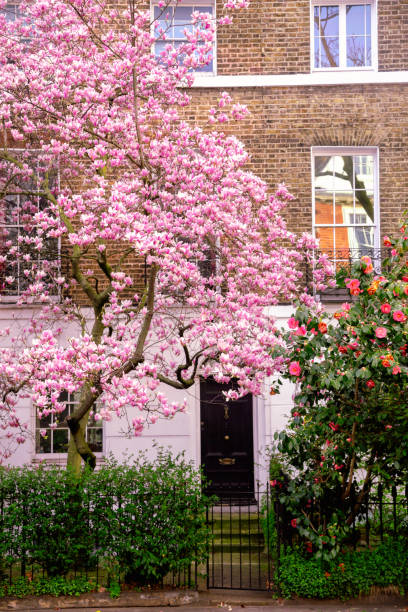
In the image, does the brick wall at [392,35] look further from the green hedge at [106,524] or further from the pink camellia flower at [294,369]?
the green hedge at [106,524]

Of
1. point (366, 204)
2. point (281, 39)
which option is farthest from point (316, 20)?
point (366, 204)

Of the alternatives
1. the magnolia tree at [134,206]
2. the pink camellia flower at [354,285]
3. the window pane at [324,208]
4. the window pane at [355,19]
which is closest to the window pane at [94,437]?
the magnolia tree at [134,206]

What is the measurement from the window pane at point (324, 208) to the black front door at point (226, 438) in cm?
372

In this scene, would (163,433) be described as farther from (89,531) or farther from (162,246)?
(162,246)

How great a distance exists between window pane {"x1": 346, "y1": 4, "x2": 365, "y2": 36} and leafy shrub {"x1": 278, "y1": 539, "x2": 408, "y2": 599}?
9.77m

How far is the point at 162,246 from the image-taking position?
360 inches

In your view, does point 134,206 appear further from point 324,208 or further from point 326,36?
point 326,36

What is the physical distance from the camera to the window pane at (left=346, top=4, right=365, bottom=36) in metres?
13.8

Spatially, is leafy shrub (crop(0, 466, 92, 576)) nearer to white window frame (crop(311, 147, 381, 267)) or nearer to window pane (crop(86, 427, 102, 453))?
window pane (crop(86, 427, 102, 453))

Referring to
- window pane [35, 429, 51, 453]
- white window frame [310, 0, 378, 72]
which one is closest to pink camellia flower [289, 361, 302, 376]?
window pane [35, 429, 51, 453]

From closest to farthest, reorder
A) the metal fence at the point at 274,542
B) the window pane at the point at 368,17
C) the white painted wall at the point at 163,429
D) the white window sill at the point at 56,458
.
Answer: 1. the metal fence at the point at 274,542
2. the white painted wall at the point at 163,429
3. the white window sill at the point at 56,458
4. the window pane at the point at 368,17

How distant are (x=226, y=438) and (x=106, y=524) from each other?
4846 mm

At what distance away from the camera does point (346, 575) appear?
29.2 feet

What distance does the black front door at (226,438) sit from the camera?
13648 mm
